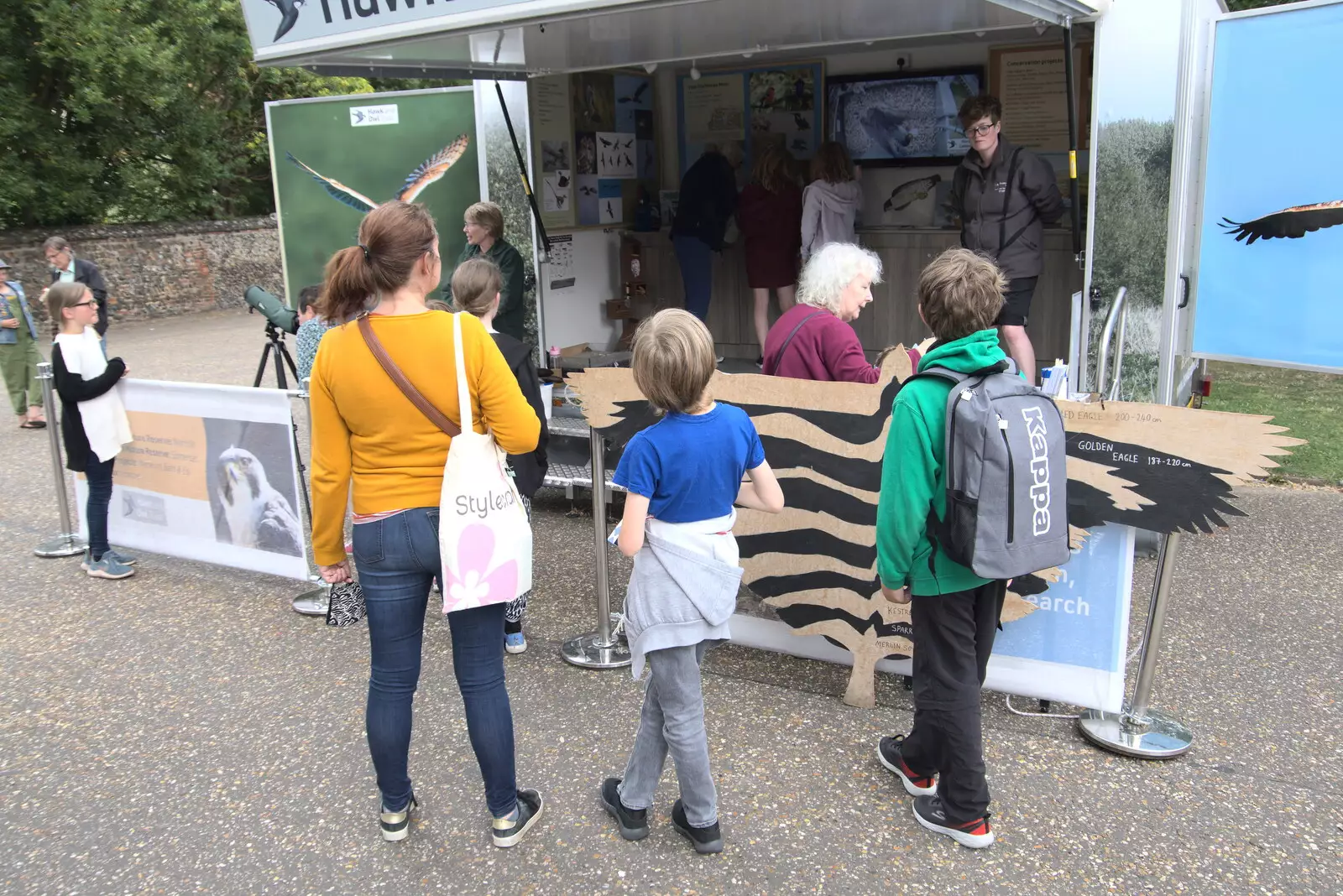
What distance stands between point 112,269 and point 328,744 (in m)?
15.2

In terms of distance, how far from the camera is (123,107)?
16359 mm

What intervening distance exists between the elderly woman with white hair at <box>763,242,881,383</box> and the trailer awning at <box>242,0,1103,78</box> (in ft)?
3.87

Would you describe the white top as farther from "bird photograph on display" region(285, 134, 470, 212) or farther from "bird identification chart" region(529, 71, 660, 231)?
"bird identification chart" region(529, 71, 660, 231)

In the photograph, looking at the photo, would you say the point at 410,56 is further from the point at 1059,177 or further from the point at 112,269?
the point at 112,269

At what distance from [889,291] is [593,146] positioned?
2.53 m

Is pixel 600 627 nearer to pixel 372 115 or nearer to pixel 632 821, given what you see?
pixel 632 821

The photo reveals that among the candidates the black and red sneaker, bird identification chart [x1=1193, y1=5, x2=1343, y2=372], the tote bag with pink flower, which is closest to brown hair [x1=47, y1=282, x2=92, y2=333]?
the tote bag with pink flower

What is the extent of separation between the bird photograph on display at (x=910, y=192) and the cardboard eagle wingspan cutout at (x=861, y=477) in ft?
15.0

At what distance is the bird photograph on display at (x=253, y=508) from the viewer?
497 cm

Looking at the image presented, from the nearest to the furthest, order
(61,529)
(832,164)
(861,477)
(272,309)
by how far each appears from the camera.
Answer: (861,477), (61,529), (832,164), (272,309)

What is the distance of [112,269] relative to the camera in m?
16.4

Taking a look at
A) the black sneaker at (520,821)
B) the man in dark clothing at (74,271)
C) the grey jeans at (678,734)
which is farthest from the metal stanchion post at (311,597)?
the man in dark clothing at (74,271)

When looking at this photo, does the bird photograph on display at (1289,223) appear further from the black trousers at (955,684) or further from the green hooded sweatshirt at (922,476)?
the black trousers at (955,684)

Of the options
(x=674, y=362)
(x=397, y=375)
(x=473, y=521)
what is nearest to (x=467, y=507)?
(x=473, y=521)
